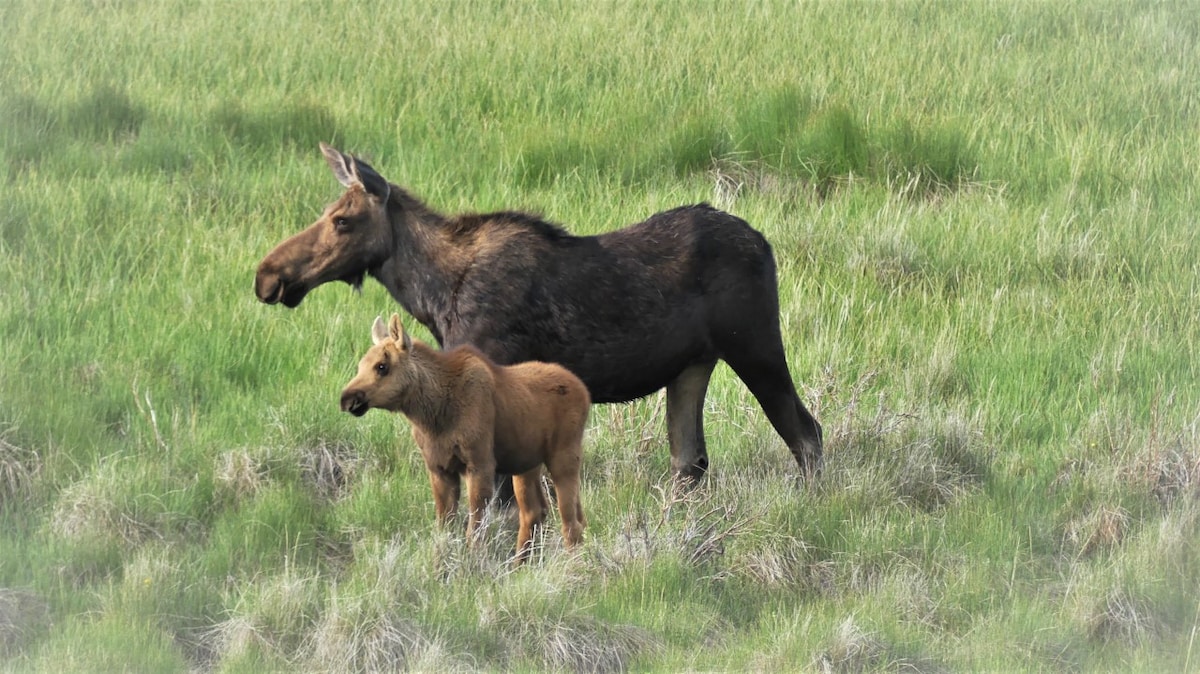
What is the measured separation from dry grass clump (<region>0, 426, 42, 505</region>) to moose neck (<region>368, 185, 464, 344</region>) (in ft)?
6.18

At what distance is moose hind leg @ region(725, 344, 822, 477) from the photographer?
321 inches

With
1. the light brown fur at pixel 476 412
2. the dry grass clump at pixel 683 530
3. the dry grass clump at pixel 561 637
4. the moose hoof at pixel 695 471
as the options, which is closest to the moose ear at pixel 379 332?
the light brown fur at pixel 476 412

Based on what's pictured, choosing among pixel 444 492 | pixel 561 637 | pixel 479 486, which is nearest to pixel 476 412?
pixel 479 486

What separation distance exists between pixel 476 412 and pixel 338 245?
1195 millimetres

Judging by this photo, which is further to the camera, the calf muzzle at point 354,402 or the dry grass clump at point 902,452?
the dry grass clump at point 902,452

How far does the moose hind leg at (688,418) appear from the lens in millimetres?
8242

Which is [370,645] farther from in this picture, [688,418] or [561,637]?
[688,418]

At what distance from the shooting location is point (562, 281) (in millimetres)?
7738

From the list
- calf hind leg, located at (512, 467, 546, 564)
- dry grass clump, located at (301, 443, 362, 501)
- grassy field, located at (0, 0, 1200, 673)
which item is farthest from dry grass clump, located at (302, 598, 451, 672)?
dry grass clump, located at (301, 443, 362, 501)

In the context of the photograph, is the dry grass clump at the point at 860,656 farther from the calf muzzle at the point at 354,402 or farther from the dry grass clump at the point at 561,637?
the calf muzzle at the point at 354,402

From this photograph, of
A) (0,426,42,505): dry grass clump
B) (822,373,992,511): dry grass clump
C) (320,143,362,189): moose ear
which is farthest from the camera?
(822,373,992,511): dry grass clump

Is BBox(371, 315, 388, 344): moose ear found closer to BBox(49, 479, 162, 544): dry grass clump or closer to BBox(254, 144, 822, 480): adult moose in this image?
BBox(254, 144, 822, 480): adult moose

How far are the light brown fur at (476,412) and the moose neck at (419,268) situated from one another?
2.20ft

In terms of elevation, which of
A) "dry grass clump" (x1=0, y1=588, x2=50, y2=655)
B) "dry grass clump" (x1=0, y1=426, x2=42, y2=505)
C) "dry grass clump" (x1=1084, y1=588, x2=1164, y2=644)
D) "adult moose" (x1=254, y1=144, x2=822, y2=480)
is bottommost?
"dry grass clump" (x1=1084, y1=588, x2=1164, y2=644)
